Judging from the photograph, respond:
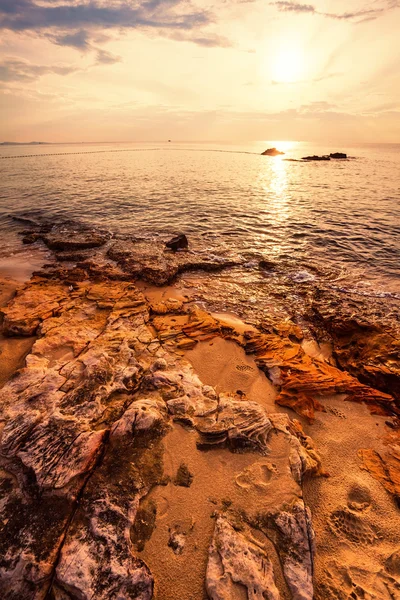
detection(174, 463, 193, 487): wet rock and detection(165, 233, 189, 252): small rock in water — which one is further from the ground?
detection(165, 233, 189, 252): small rock in water

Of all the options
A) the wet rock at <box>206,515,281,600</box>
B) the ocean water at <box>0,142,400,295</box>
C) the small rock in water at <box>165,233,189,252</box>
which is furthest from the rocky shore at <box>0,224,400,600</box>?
the small rock in water at <box>165,233,189,252</box>

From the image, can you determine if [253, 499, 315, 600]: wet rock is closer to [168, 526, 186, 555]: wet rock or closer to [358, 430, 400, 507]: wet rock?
[168, 526, 186, 555]: wet rock

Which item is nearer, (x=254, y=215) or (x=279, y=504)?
(x=279, y=504)

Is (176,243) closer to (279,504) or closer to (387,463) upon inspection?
(387,463)

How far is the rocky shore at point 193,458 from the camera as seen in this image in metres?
3.26

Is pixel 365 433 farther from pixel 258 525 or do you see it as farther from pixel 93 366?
pixel 93 366

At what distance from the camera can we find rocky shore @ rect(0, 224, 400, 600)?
128 inches

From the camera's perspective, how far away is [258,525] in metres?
3.66

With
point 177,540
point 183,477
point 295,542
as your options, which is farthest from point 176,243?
point 295,542

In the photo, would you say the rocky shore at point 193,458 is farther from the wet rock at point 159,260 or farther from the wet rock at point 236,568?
the wet rock at point 159,260

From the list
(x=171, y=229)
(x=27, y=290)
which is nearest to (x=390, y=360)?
(x=27, y=290)

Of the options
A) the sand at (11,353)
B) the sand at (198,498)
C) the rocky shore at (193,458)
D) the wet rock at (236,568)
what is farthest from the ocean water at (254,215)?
the wet rock at (236,568)

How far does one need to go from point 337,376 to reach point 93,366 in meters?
5.64

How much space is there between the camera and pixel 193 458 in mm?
4445
